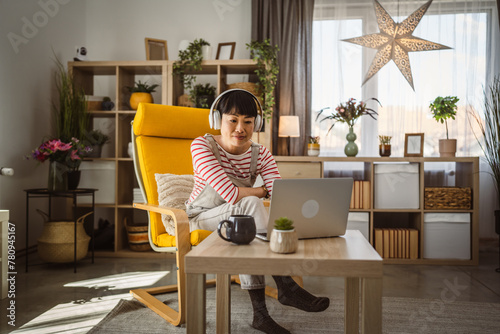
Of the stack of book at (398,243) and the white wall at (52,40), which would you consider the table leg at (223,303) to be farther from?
the white wall at (52,40)

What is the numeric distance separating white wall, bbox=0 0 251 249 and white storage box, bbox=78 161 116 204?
39 cm

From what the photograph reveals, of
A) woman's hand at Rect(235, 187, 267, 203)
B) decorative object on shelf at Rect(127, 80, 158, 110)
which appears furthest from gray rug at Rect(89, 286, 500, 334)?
decorative object on shelf at Rect(127, 80, 158, 110)

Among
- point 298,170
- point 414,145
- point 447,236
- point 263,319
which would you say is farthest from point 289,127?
A: point 263,319

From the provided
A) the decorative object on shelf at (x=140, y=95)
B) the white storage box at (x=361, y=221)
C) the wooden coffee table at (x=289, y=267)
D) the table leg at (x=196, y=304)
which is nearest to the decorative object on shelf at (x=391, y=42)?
the white storage box at (x=361, y=221)

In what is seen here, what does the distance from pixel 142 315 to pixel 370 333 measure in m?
1.23

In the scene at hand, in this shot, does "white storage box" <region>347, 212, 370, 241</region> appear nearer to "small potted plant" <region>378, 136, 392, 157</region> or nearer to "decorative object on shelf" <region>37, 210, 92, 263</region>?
"small potted plant" <region>378, 136, 392, 157</region>

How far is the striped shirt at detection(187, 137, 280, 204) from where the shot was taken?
1777mm

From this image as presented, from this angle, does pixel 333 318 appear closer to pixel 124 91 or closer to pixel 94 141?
pixel 94 141

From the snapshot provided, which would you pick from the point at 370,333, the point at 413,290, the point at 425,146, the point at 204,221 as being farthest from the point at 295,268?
the point at 425,146

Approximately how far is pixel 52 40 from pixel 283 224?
3.17 meters

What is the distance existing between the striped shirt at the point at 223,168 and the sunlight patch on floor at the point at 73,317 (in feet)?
2.21

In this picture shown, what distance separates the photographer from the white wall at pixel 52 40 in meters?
3.03

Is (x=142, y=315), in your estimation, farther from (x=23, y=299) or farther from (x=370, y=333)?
(x=370, y=333)

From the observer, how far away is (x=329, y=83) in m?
3.72
